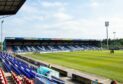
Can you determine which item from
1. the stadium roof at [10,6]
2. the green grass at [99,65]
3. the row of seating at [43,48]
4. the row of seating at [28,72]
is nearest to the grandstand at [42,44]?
the row of seating at [43,48]

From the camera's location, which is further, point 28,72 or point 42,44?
point 42,44

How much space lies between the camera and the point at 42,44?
364ft

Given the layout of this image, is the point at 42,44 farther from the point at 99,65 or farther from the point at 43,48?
the point at 99,65

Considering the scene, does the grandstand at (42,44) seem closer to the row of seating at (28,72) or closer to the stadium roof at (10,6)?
the stadium roof at (10,6)

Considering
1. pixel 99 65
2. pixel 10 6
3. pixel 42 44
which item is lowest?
pixel 99 65

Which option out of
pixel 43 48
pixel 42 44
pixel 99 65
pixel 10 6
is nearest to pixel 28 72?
pixel 99 65

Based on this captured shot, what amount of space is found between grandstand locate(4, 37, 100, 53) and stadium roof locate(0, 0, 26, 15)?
56209 mm

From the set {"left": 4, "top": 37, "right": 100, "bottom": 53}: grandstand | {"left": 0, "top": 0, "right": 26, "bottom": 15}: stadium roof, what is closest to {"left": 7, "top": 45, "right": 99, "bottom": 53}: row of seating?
{"left": 4, "top": 37, "right": 100, "bottom": 53}: grandstand

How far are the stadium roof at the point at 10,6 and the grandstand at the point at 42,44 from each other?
56.2 metres

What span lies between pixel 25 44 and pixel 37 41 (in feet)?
17.4

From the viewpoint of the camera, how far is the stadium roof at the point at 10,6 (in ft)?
98.2

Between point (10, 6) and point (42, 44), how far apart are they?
78.1 meters

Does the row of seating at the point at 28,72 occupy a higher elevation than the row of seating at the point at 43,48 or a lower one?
higher

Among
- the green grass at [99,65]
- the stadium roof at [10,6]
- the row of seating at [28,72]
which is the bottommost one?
Answer: the green grass at [99,65]
